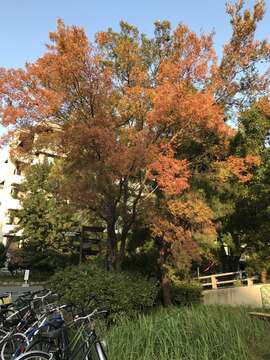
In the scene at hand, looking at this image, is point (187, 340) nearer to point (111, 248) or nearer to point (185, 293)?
point (111, 248)

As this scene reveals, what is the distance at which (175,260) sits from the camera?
1278 centimetres

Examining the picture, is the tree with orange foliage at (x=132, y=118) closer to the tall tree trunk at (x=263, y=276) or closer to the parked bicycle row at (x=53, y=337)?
the parked bicycle row at (x=53, y=337)

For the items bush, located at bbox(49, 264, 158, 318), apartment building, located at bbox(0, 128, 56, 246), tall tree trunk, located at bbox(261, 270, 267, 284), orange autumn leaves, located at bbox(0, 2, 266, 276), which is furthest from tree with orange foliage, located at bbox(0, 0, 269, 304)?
apartment building, located at bbox(0, 128, 56, 246)

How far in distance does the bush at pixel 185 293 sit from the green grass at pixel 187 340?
24.5 feet

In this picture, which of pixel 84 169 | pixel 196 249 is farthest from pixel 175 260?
pixel 84 169

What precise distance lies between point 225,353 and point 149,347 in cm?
114

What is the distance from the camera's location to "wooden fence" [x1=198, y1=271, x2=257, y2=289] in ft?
64.2

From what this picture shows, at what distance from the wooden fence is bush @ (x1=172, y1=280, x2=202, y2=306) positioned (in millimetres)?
3950

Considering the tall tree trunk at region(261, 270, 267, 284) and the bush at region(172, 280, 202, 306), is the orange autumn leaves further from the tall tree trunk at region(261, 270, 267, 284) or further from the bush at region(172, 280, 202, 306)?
the tall tree trunk at region(261, 270, 267, 284)

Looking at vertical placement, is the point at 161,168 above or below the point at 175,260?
above

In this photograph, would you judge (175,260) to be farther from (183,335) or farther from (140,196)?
(183,335)

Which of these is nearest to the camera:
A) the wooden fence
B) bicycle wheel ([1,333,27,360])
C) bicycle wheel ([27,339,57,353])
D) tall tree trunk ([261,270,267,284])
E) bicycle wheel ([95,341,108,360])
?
bicycle wheel ([95,341,108,360])

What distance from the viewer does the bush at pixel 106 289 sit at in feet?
29.4

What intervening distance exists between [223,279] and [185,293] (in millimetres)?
8584
